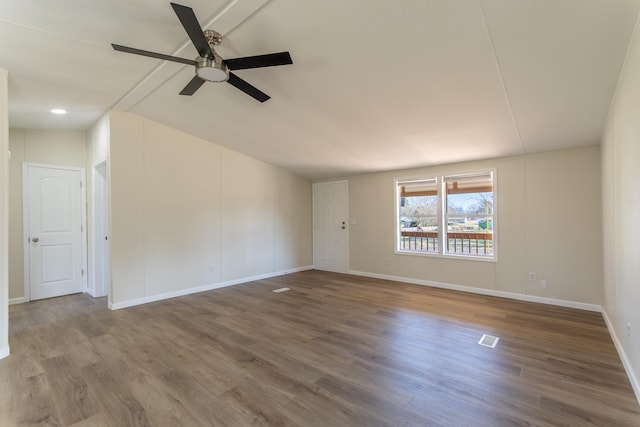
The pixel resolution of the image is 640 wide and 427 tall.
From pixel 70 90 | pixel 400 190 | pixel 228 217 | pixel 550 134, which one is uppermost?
pixel 70 90

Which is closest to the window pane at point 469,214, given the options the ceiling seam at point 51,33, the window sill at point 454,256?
the window sill at point 454,256

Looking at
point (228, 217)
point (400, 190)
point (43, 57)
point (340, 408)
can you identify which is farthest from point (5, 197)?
point (400, 190)

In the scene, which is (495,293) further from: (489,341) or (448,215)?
(489,341)

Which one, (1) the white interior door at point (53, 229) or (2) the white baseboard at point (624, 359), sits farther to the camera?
(1) the white interior door at point (53, 229)

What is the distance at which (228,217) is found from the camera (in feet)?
17.4

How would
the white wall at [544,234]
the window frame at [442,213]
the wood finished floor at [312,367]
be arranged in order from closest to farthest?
the wood finished floor at [312,367] < the white wall at [544,234] < the window frame at [442,213]

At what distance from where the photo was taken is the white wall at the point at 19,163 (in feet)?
13.8

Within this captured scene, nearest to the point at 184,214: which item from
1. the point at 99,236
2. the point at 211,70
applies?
the point at 99,236

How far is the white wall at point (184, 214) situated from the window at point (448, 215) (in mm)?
2618

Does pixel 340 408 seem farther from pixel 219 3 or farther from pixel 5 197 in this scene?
pixel 5 197

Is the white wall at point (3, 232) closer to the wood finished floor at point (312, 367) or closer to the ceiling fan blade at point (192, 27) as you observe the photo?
the wood finished floor at point (312, 367)

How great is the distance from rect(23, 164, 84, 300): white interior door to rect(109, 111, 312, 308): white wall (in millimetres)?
1473

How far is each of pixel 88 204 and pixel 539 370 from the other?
20.9 ft

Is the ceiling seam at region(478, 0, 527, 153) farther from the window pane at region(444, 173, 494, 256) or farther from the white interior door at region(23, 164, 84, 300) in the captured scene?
the white interior door at region(23, 164, 84, 300)
